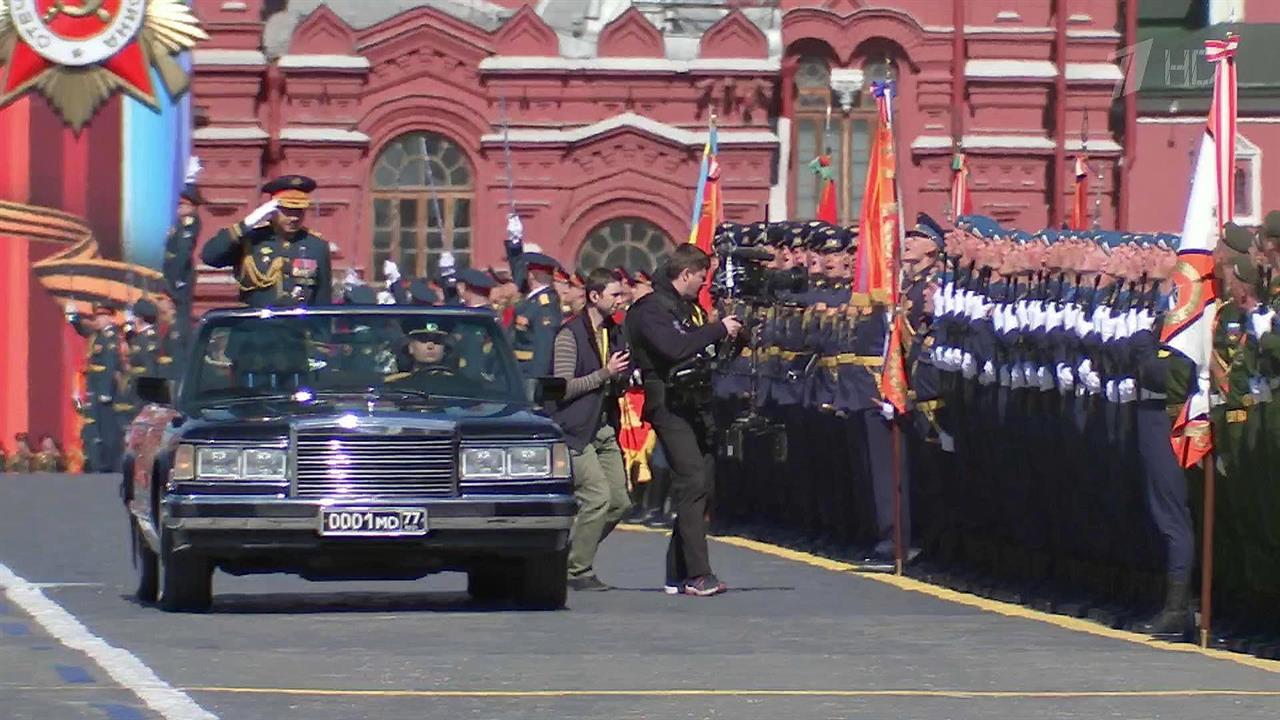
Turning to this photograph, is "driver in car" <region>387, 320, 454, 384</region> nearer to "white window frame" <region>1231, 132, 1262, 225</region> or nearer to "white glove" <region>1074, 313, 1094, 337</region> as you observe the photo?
"white glove" <region>1074, 313, 1094, 337</region>

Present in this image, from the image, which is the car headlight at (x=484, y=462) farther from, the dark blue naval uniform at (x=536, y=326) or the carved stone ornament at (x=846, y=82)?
the carved stone ornament at (x=846, y=82)

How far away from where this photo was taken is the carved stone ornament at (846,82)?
1932 inches

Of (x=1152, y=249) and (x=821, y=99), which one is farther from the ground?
(x=821, y=99)

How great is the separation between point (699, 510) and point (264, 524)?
303 centimetres

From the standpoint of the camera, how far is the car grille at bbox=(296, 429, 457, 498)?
55.4 ft

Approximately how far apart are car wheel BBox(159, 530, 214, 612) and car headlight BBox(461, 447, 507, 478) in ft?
4.26

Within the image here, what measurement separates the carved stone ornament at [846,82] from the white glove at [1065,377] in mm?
31487

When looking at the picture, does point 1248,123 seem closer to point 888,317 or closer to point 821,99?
point 821,99

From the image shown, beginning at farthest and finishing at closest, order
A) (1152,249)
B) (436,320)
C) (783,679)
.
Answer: (436,320) < (1152,249) < (783,679)

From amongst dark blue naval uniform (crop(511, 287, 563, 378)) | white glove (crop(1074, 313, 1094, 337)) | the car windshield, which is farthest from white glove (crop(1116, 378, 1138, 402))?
dark blue naval uniform (crop(511, 287, 563, 378))

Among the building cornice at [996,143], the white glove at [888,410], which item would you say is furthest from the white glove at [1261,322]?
the building cornice at [996,143]

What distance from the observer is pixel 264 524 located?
16812 mm

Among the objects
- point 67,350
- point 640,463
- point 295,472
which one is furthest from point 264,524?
point 67,350

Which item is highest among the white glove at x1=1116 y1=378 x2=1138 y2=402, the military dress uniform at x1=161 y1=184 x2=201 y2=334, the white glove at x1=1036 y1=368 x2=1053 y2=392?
the military dress uniform at x1=161 y1=184 x2=201 y2=334
